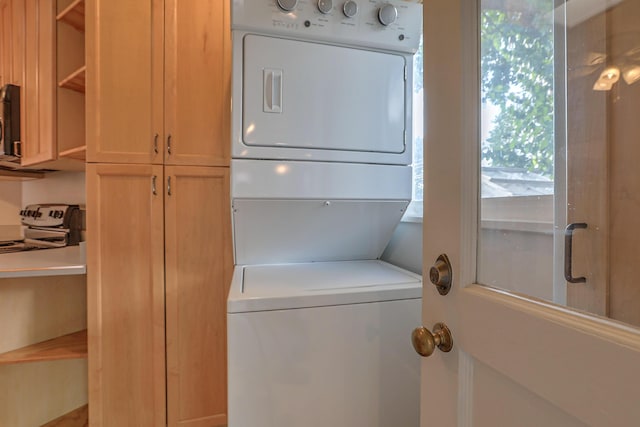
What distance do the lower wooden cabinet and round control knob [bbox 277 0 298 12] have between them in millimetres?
827

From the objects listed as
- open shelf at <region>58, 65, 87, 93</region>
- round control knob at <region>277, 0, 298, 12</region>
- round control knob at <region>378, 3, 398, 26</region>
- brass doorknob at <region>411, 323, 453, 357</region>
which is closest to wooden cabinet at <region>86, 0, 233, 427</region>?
open shelf at <region>58, 65, 87, 93</region>

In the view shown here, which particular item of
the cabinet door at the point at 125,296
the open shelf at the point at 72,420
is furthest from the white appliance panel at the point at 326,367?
the open shelf at the point at 72,420

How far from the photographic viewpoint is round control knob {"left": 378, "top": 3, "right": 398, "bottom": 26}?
1231 millimetres

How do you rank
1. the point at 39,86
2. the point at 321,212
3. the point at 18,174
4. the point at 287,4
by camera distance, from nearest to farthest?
the point at 287,4 < the point at 321,212 < the point at 39,86 < the point at 18,174

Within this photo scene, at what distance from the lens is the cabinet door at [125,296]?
155 cm

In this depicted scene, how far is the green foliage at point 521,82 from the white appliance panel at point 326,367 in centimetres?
61

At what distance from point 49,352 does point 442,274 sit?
6.90 ft

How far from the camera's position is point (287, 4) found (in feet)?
3.75

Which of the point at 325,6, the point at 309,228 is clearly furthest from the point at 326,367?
the point at 325,6

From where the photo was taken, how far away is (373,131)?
1295mm

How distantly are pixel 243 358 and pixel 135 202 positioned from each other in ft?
3.53

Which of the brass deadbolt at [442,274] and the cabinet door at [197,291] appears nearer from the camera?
the brass deadbolt at [442,274]

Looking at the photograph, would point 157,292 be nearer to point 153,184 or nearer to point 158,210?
point 158,210

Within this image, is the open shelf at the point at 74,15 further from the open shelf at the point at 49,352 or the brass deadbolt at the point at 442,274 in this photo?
the brass deadbolt at the point at 442,274
